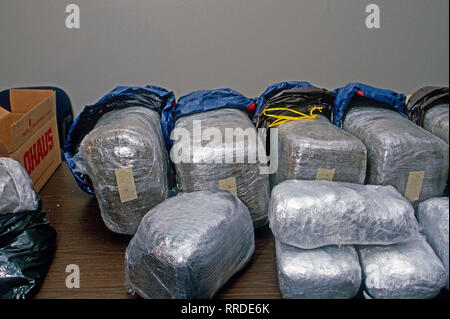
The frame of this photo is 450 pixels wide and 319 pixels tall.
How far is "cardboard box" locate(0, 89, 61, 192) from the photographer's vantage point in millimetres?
1777

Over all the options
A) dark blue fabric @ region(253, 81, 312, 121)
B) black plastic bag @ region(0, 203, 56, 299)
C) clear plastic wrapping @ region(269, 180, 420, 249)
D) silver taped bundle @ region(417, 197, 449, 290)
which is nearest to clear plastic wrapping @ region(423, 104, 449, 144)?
silver taped bundle @ region(417, 197, 449, 290)

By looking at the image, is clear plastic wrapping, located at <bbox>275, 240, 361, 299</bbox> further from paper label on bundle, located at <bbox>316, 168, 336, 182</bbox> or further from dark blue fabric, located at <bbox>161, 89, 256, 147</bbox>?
dark blue fabric, located at <bbox>161, 89, 256, 147</bbox>

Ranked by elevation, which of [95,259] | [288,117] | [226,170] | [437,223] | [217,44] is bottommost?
[95,259]

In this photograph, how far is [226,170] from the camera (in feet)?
4.93

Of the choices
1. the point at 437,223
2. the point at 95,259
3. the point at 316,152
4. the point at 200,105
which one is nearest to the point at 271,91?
the point at 200,105

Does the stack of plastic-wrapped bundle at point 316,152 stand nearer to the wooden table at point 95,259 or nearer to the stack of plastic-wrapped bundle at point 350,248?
the stack of plastic-wrapped bundle at point 350,248

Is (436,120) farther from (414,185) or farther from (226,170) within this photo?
(226,170)

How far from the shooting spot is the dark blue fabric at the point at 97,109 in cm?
184

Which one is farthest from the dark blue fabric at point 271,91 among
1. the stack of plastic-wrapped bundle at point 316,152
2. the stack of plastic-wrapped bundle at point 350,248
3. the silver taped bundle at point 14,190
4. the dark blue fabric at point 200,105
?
the silver taped bundle at point 14,190

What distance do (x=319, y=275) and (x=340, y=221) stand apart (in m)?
0.19

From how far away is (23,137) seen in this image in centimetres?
188

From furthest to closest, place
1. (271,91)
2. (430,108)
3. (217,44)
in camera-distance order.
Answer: (217,44) < (271,91) < (430,108)

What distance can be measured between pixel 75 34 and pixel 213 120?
1.28 metres
